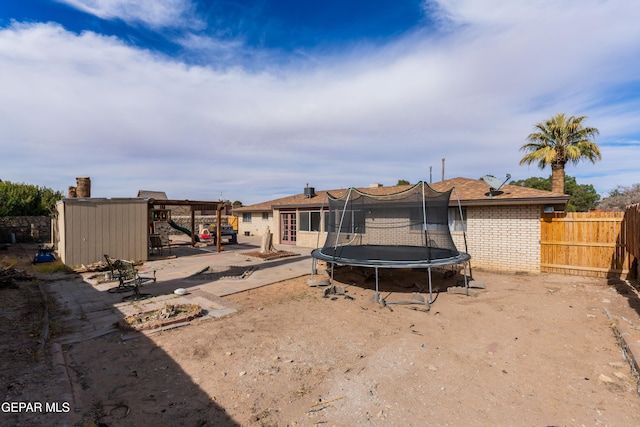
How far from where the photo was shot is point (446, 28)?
26.5 feet

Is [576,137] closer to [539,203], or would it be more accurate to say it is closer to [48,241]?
[539,203]

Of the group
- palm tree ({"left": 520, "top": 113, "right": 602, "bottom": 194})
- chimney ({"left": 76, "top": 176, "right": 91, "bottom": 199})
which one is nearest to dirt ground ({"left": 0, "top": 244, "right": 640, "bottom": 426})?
chimney ({"left": 76, "top": 176, "right": 91, "bottom": 199})

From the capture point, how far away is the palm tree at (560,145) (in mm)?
12984

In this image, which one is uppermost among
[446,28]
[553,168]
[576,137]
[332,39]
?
[332,39]

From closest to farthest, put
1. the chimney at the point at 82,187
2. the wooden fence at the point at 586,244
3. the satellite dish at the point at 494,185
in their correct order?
the wooden fence at the point at 586,244
the satellite dish at the point at 494,185
the chimney at the point at 82,187

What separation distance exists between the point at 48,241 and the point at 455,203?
23991 mm

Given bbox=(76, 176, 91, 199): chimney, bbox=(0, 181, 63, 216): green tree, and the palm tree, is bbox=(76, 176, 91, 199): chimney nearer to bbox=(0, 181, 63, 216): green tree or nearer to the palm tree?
bbox=(0, 181, 63, 216): green tree

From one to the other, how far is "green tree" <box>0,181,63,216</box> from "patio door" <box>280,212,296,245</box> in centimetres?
1531

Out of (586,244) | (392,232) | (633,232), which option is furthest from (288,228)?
(633,232)

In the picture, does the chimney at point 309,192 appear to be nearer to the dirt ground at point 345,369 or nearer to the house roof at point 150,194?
the house roof at point 150,194

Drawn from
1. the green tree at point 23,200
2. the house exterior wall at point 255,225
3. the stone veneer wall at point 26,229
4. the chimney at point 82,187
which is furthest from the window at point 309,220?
the green tree at point 23,200

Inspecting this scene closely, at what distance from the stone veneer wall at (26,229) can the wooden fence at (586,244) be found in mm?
25881

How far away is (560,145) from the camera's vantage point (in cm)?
1339

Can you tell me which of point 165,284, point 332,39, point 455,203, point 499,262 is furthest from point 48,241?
point 499,262
